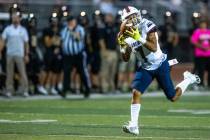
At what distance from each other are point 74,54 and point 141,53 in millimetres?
7587

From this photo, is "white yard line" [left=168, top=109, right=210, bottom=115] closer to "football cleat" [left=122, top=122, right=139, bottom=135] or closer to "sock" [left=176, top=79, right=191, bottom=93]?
"sock" [left=176, top=79, right=191, bottom=93]

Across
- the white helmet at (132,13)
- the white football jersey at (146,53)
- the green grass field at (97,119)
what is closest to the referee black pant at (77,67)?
the green grass field at (97,119)

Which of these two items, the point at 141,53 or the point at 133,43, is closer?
the point at 133,43

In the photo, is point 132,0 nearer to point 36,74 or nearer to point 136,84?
point 36,74

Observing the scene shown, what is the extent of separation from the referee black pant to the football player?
7282 millimetres

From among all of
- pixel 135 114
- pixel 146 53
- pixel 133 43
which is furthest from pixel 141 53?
pixel 135 114

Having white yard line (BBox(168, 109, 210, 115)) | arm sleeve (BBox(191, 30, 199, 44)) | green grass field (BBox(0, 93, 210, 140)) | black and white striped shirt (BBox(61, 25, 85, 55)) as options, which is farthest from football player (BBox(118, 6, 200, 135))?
arm sleeve (BBox(191, 30, 199, 44))

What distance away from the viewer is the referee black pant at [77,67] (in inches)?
734

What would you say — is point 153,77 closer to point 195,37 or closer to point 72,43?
point 72,43

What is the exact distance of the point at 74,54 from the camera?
18.8 metres

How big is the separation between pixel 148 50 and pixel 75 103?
599 centimetres

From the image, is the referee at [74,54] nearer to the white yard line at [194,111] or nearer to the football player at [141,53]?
the white yard line at [194,111]

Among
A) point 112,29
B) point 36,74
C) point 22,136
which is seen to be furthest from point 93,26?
point 22,136

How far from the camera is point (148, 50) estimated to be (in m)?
11.2
